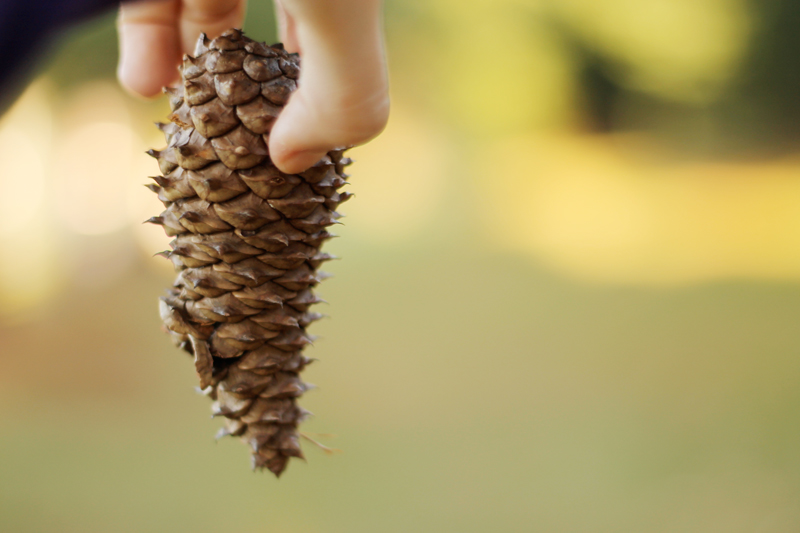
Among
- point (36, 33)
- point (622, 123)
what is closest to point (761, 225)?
point (622, 123)

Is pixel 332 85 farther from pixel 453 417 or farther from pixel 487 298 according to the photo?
pixel 487 298

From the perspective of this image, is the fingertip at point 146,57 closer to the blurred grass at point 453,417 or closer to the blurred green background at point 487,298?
the blurred green background at point 487,298

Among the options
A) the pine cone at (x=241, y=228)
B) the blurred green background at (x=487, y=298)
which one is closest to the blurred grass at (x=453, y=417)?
the blurred green background at (x=487, y=298)

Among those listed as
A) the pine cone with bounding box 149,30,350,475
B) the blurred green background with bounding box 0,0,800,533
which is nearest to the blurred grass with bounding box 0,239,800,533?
the blurred green background with bounding box 0,0,800,533

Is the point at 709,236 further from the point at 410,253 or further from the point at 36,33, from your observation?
the point at 36,33

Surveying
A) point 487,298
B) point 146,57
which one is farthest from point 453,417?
point 146,57

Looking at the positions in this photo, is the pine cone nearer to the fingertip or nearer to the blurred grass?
the fingertip
